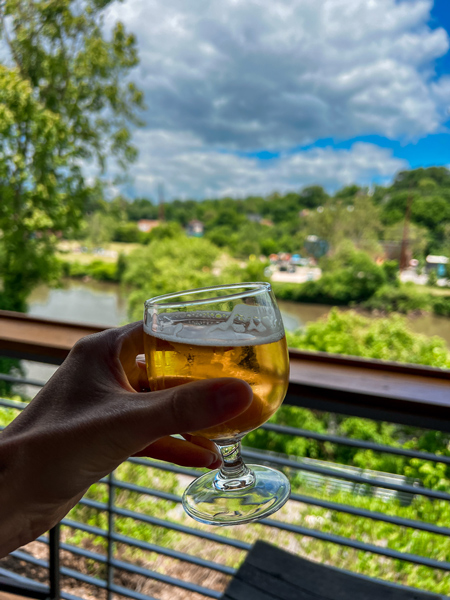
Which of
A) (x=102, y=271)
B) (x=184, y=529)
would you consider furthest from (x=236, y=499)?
(x=102, y=271)

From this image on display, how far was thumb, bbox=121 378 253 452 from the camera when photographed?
0.32 metres

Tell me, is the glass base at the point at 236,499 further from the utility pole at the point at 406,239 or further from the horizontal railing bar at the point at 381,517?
the utility pole at the point at 406,239

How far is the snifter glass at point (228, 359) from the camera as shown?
38 centimetres

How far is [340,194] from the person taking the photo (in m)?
20.7

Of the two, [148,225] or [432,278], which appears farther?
[148,225]

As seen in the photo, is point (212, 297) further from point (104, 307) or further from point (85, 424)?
point (104, 307)

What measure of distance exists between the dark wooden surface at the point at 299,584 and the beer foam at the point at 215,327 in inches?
18.8

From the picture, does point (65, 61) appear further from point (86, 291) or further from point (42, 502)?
point (42, 502)

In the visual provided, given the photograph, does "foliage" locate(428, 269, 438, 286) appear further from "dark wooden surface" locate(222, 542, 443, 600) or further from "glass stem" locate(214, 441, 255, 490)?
"glass stem" locate(214, 441, 255, 490)

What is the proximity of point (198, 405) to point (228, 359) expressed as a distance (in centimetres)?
6

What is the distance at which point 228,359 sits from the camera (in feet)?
1.24

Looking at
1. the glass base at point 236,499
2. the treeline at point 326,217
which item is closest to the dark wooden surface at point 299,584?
the glass base at point 236,499

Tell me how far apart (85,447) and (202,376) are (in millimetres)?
106

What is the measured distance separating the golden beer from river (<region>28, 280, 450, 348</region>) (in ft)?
55.0
